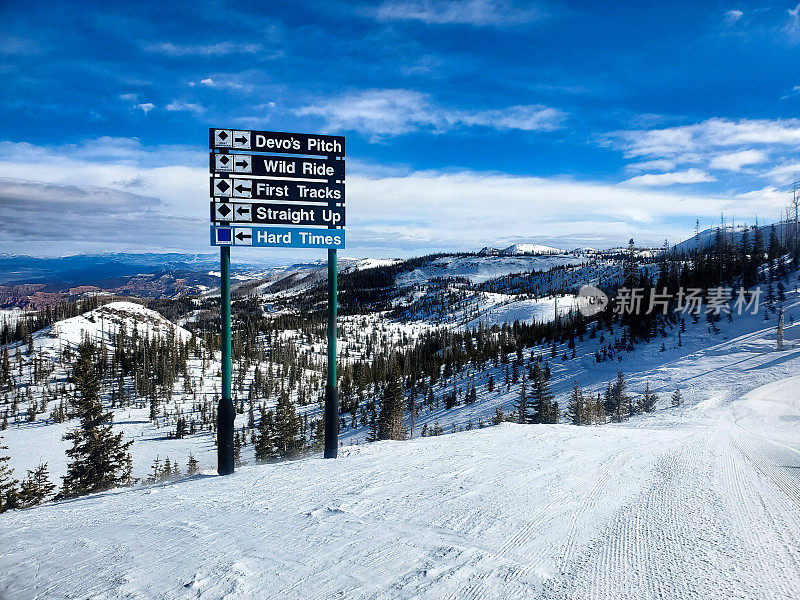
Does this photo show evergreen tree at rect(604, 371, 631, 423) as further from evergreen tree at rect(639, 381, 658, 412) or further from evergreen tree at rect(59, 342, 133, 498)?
evergreen tree at rect(59, 342, 133, 498)

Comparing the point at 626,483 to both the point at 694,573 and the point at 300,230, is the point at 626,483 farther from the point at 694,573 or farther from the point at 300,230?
the point at 300,230

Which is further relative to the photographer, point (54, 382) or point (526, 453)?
point (54, 382)

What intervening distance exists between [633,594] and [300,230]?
369 inches

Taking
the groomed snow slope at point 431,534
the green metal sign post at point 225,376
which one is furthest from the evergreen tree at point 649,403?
the green metal sign post at point 225,376

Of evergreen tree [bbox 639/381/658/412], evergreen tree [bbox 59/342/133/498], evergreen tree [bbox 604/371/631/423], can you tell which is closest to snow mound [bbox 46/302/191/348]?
evergreen tree [bbox 59/342/133/498]

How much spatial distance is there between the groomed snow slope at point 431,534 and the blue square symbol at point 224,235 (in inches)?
207

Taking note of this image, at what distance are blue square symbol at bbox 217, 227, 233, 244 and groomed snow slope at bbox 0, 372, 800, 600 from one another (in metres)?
5.26

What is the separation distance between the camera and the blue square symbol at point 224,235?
1000 centimetres

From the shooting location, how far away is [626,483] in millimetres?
7062

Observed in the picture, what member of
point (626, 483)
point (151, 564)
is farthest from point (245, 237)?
point (626, 483)

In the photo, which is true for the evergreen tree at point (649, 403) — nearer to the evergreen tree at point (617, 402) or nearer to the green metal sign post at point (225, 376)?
the evergreen tree at point (617, 402)

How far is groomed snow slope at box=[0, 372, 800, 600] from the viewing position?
3885mm

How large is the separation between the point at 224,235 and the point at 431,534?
26.6ft

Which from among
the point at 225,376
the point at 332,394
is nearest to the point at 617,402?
the point at 332,394
